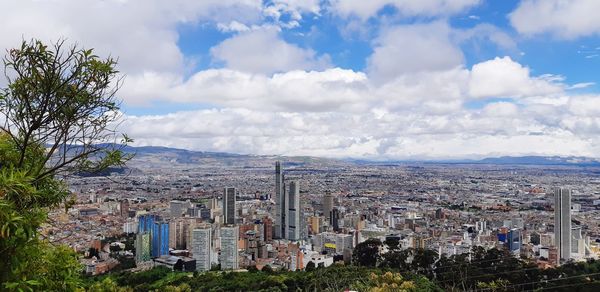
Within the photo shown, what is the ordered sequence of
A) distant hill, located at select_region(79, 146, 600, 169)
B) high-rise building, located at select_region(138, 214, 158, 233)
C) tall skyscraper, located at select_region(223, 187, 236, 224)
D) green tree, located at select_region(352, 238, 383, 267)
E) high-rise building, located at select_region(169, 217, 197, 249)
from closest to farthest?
green tree, located at select_region(352, 238, 383, 267), high-rise building, located at select_region(138, 214, 158, 233), high-rise building, located at select_region(169, 217, 197, 249), tall skyscraper, located at select_region(223, 187, 236, 224), distant hill, located at select_region(79, 146, 600, 169)

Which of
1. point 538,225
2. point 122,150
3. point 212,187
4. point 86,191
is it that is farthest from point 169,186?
point 122,150

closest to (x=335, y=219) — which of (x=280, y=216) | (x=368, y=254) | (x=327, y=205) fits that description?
(x=327, y=205)

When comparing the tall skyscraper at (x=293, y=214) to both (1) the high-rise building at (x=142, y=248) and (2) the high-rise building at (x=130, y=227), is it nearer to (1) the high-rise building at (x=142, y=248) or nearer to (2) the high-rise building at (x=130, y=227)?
(2) the high-rise building at (x=130, y=227)

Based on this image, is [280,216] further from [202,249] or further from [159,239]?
[202,249]

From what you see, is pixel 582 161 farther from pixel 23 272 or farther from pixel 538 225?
pixel 23 272

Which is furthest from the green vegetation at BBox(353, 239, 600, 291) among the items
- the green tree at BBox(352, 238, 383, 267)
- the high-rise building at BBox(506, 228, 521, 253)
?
the high-rise building at BBox(506, 228, 521, 253)

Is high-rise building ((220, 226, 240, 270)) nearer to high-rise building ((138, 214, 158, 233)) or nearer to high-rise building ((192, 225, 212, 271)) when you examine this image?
high-rise building ((192, 225, 212, 271))
